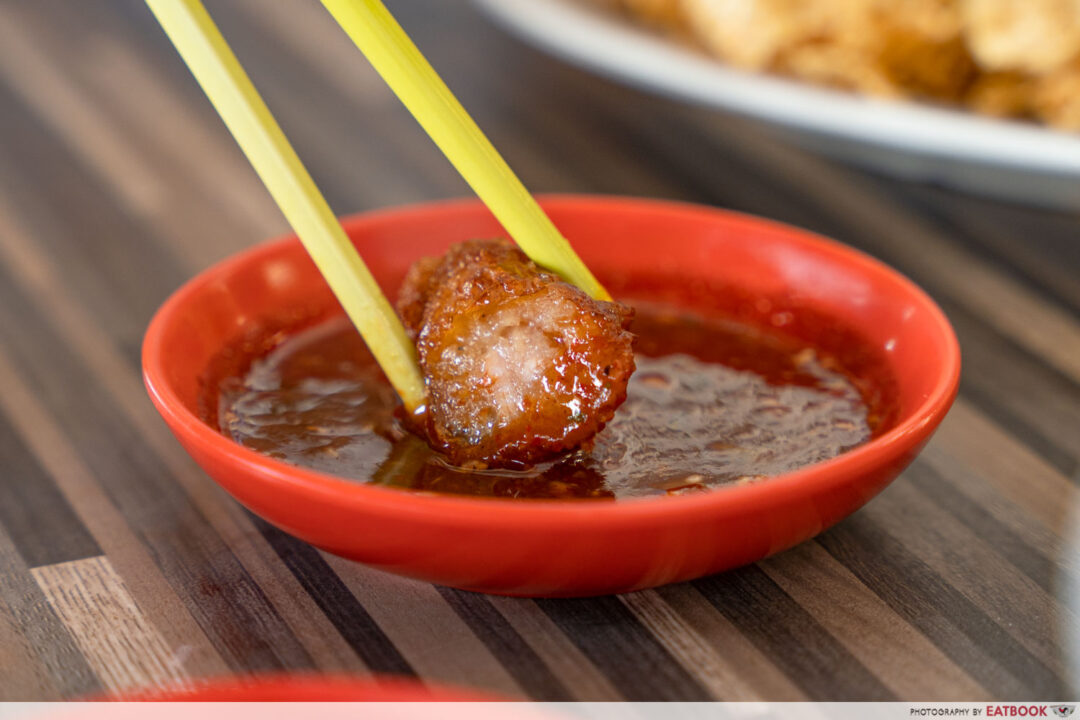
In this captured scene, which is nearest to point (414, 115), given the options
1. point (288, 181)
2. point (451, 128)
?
point (451, 128)

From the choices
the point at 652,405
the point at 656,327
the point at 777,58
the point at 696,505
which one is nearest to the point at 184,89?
the point at 777,58

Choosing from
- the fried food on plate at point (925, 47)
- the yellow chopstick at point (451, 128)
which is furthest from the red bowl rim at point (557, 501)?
the fried food on plate at point (925, 47)

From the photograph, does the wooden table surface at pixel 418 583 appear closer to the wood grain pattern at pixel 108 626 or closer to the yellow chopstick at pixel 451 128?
the wood grain pattern at pixel 108 626

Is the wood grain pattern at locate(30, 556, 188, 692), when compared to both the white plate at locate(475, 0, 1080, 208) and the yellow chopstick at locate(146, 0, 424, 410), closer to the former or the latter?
the yellow chopstick at locate(146, 0, 424, 410)

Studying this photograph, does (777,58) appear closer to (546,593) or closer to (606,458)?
(606,458)

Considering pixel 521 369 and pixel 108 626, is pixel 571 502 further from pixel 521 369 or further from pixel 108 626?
pixel 108 626

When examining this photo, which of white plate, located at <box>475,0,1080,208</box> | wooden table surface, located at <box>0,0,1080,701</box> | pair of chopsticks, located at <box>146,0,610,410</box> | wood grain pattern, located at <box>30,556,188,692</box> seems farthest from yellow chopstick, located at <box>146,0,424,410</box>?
white plate, located at <box>475,0,1080,208</box>
